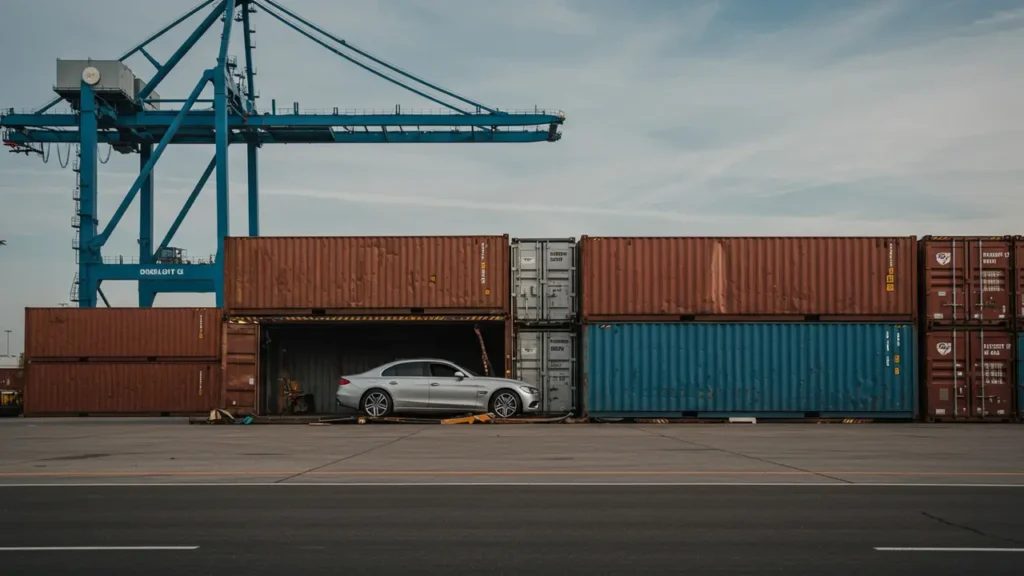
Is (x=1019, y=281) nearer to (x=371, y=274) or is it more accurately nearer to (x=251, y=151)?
(x=371, y=274)

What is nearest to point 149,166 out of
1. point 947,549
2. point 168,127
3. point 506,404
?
point 168,127

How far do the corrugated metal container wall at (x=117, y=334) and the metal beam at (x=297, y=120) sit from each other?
1859 cm

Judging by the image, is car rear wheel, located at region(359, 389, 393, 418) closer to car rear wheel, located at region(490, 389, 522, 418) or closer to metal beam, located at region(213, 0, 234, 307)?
car rear wheel, located at region(490, 389, 522, 418)

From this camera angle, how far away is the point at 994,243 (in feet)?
78.2

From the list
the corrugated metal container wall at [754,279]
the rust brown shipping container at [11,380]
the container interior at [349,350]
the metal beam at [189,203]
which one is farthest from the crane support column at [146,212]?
the corrugated metal container wall at [754,279]

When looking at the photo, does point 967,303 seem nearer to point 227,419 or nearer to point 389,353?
→ point 389,353

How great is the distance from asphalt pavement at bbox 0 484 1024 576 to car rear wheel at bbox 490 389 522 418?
1232cm

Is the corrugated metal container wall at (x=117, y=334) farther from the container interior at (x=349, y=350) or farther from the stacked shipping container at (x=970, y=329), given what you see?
the stacked shipping container at (x=970, y=329)

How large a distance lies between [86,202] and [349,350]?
2365cm

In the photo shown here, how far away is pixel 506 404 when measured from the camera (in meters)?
23.1

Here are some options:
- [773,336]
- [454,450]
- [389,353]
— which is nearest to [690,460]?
[454,450]

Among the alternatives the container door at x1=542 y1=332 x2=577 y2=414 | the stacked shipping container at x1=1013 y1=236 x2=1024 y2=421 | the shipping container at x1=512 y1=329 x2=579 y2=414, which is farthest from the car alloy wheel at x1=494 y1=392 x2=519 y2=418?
the stacked shipping container at x1=1013 y1=236 x2=1024 y2=421

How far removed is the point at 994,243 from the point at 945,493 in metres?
15.5

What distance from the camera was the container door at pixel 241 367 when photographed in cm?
2441
